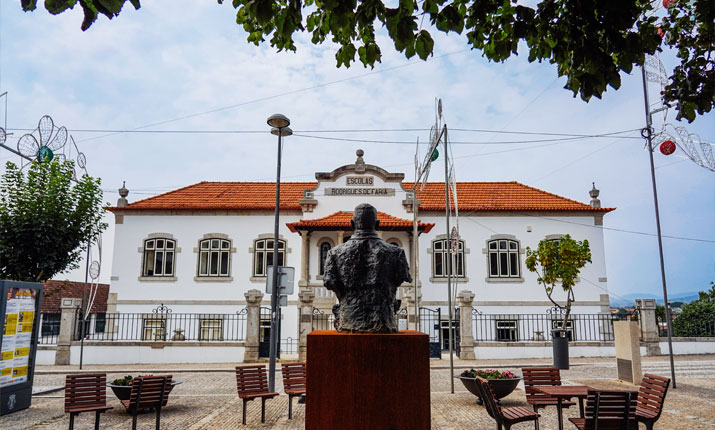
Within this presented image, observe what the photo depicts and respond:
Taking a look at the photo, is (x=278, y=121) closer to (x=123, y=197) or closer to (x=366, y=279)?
(x=366, y=279)

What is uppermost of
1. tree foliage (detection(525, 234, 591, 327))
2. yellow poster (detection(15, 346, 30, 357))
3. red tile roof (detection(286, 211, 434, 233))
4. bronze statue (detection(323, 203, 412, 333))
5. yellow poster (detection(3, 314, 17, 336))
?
red tile roof (detection(286, 211, 434, 233))

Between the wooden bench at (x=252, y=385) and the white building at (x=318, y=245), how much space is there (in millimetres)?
13067

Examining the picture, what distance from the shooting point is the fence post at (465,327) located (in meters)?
18.3

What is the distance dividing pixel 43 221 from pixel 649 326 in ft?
67.0

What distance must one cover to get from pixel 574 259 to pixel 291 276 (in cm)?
1018

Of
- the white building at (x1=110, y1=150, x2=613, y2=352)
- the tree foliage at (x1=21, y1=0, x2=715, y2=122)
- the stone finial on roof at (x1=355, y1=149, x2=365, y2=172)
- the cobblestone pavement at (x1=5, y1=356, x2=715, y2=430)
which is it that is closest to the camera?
the tree foliage at (x1=21, y1=0, x2=715, y2=122)

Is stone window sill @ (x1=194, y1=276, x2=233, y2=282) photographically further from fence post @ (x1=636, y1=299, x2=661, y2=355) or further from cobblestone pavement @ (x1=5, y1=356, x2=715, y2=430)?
fence post @ (x1=636, y1=299, x2=661, y2=355)

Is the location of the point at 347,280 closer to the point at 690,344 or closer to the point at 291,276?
the point at 291,276

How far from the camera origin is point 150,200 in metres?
24.9

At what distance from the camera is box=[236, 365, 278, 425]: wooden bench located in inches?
344

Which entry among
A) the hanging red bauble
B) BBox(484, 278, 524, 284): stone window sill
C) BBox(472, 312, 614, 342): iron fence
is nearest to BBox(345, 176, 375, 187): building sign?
BBox(484, 278, 524, 284): stone window sill

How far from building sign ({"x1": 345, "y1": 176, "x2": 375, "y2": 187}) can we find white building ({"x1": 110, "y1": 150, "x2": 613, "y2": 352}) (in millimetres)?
46

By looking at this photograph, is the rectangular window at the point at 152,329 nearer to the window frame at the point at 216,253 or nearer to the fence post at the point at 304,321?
the window frame at the point at 216,253

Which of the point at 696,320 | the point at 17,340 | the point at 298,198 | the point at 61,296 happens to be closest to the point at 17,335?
the point at 17,340
